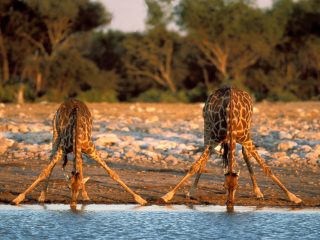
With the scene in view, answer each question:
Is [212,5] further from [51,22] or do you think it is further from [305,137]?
[305,137]

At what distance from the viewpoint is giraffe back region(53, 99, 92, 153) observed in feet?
34.6

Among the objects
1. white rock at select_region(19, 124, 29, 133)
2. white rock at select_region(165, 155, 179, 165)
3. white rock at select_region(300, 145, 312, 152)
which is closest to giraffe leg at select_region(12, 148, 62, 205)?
white rock at select_region(165, 155, 179, 165)

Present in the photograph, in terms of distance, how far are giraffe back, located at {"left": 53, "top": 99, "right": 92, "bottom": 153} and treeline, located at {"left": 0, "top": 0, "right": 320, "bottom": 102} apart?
1096 inches

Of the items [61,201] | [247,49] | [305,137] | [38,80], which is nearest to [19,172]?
[61,201]

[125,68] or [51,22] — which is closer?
A: [51,22]

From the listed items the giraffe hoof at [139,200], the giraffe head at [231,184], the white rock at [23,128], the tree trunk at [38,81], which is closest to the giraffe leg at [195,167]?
the giraffe hoof at [139,200]

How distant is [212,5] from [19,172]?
34.6 metres

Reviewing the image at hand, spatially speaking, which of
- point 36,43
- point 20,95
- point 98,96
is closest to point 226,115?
point 20,95

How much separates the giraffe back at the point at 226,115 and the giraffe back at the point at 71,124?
1.54m

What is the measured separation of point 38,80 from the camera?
129 ft

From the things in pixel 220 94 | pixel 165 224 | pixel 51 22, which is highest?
pixel 51 22

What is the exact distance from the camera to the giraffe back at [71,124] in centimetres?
1054

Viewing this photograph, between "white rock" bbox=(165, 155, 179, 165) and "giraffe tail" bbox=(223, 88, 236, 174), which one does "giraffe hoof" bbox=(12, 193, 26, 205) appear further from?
"white rock" bbox=(165, 155, 179, 165)

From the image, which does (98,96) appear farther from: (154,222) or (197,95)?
(154,222)
